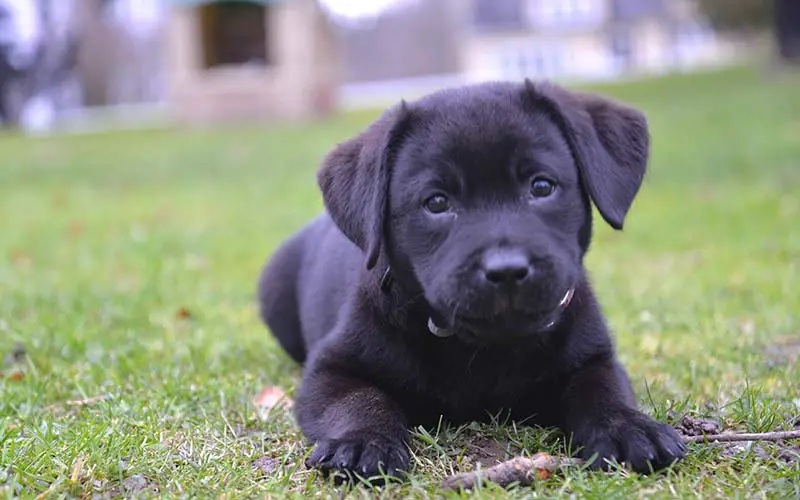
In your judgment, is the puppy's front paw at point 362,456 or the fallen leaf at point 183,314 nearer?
the puppy's front paw at point 362,456

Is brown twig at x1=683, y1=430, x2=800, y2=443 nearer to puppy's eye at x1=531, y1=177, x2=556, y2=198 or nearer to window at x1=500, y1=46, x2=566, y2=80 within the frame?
puppy's eye at x1=531, y1=177, x2=556, y2=198

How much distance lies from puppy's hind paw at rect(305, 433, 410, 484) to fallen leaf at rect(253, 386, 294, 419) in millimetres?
698

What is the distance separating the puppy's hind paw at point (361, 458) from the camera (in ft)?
8.13

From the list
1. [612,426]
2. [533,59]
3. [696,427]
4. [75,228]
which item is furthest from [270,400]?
[533,59]

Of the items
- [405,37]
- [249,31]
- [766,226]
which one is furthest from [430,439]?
[405,37]

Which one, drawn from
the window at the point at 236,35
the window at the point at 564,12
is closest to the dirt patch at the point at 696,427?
the window at the point at 236,35

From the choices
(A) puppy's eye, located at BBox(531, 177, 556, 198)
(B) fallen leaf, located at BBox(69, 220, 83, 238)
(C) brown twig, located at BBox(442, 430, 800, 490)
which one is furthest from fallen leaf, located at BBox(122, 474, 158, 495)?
(B) fallen leaf, located at BBox(69, 220, 83, 238)

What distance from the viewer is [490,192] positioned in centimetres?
266

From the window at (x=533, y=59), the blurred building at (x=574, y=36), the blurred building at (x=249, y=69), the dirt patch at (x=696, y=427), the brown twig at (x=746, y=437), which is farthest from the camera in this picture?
the window at (x=533, y=59)

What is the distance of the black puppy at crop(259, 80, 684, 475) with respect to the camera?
2521 mm

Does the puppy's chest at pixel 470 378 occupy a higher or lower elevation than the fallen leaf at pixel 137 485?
higher

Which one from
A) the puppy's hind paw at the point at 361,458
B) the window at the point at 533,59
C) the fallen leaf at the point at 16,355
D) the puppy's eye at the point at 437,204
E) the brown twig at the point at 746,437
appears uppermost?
the puppy's eye at the point at 437,204

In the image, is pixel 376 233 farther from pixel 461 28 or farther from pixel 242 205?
pixel 461 28

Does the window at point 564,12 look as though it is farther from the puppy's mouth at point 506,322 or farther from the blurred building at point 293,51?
the puppy's mouth at point 506,322
